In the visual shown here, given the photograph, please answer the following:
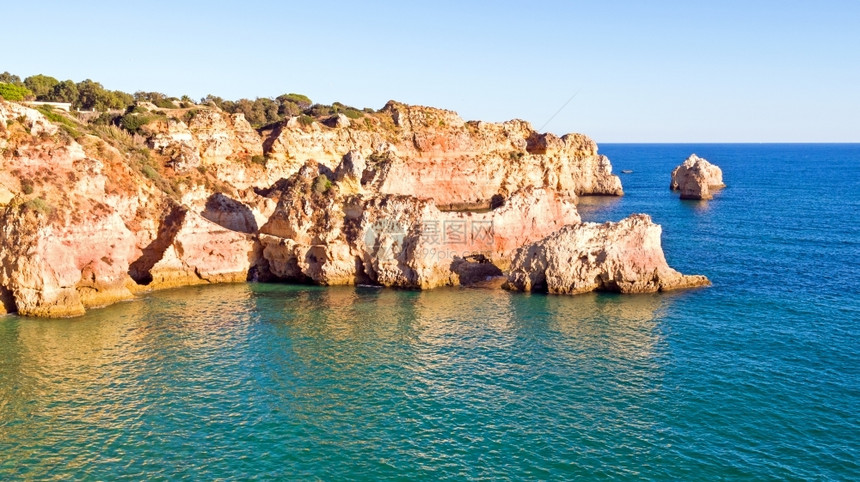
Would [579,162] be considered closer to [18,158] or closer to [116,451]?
[18,158]

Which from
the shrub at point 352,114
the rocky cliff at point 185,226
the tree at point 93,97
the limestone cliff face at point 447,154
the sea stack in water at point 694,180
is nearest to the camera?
the rocky cliff at point 185,226

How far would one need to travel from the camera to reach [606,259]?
44438 millimetres

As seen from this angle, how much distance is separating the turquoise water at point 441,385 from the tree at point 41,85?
60878 millimetres

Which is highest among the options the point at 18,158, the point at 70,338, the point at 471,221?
the point at 18,158

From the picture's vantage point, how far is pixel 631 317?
3919cm

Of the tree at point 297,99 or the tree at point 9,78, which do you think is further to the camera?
the tree at point 297,99

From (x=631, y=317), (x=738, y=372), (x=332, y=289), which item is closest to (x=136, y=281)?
(x=332, y=289)

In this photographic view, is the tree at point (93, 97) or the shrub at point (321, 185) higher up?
the tree at point (93, 97)

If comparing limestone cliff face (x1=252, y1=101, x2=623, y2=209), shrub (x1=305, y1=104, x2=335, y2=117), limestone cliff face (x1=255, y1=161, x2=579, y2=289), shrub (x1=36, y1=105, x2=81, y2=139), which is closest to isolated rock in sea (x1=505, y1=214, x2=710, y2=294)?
limestone cliff face (x1=255, y1=161, x2=579, y2=289)

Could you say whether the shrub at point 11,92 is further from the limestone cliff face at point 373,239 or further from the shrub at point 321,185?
the shrub at point 321,185

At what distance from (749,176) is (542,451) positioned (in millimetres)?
153135

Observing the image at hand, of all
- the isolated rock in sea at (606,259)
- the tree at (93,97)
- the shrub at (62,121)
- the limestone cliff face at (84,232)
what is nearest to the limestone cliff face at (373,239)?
the limestone cliff face at (84,232)

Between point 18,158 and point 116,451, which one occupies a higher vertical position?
point 18,158

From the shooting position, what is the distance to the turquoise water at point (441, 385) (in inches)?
900
